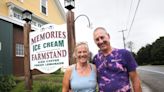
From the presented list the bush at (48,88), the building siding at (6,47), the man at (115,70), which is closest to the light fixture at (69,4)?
the bush at (48,88)

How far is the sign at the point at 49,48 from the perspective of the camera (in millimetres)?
8348

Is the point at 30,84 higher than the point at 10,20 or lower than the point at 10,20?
lower

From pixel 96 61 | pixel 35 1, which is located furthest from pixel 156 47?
pixel 96 61

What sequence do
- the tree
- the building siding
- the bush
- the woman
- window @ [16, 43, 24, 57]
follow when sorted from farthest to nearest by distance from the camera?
the tree, window @ [16, 43, 24, 57], the building siding, the bush, the woman

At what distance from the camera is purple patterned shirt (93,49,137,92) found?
3.38 m

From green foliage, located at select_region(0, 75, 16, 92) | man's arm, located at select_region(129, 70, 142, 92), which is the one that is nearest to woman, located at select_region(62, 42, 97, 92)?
man's arm, located at select_region(129, 70, 142, 92)

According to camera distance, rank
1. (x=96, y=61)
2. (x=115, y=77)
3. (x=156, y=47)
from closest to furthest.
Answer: (x=115, y=77) < (x=96, y=61) < (x=156, y=47)

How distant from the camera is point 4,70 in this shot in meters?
14.9

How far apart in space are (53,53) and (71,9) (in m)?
1.48

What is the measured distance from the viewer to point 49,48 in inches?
341

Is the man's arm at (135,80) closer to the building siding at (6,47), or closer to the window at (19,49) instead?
the building siding at (6,47)

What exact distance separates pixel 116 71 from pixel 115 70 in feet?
0.06

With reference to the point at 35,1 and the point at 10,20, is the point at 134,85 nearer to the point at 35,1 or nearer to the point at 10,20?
the point at 10,20

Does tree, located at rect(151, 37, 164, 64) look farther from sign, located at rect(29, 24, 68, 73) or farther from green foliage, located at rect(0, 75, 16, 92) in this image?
sign, located at rect(29, 24, 68, 73)
